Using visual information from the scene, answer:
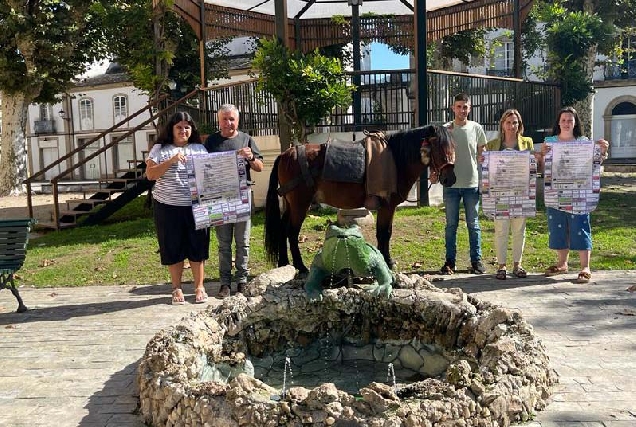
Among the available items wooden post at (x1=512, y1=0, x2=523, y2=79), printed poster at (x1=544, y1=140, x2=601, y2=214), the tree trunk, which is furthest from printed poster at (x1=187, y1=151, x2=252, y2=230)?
the tree trunk

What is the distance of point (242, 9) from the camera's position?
13.3 m

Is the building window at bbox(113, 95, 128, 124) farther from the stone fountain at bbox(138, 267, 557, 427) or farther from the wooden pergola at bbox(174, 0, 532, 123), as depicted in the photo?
the stone fountain at bbox(138, 267, 557, 427)

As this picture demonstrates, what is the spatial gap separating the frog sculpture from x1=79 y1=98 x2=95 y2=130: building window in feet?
130

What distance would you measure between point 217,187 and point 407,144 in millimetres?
2043

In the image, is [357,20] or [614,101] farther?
[614,101]

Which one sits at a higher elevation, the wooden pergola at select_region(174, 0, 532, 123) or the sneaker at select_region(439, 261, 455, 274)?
the wooden pergola at select_region(174, 0, 532, 123)

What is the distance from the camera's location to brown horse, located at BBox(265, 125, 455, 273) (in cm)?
679

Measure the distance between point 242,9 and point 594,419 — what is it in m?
11.6

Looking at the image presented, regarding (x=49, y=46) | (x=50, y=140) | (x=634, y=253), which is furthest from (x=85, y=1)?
(x=50, y=140)

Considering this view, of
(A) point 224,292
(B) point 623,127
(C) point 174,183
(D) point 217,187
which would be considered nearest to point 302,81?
(D) point 217,187

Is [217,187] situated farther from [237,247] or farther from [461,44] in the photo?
[461,44]

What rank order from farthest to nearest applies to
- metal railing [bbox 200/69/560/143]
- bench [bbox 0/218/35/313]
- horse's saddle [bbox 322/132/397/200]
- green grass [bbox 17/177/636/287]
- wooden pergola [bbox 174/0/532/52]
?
1. wooden pergola [bbox 174/0/532/52]
2. metal railing [bbox 200/69/560/143]
3. green grass [bbox 17/177/636/287]
4. horse's saddle [bbox 322/132/397/200]
5. bench [bbox 0/218/35/313]

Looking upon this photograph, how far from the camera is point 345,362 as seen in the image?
4.71 metres

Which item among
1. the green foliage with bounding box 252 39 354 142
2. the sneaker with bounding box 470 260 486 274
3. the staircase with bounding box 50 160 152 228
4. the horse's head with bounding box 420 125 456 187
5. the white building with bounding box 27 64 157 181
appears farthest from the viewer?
the white building with bounding box 27 64 157 181
